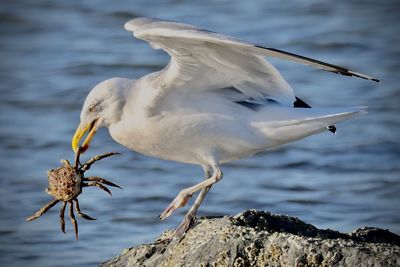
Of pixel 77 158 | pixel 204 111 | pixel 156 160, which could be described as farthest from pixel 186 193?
pixel 156 160

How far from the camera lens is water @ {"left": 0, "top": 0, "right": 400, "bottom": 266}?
29.1 feet

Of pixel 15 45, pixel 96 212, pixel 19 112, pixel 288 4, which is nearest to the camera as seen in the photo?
pixel 96 212

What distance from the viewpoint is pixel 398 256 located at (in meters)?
5.25

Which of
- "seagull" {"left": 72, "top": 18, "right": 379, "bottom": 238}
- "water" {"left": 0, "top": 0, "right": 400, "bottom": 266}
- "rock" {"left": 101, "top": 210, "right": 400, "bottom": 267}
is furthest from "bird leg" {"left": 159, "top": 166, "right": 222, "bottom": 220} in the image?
"water" {"left": 0, "top": 0, "right": 400, "bottom": 266}

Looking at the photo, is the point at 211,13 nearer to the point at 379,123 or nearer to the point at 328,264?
the point at 379,123

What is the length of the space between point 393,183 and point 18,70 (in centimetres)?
541

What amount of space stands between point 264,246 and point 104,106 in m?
1.72

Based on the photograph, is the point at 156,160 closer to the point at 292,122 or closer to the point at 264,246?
the point at 292,122

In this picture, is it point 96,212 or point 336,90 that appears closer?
point 96,212

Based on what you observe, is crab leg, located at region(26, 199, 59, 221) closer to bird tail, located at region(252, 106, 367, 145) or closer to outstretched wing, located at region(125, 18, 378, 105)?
outstretched wing, located at region(125, 18, 378, 105)

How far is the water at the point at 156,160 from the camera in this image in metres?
8.88

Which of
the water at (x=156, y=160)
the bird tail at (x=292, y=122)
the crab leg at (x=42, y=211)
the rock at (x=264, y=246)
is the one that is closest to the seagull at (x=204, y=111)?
the bird tail at (x=292, y=122)

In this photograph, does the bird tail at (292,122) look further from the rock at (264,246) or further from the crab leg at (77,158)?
the crab leg at (77,158)

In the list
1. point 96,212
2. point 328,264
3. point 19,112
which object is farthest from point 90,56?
point 328,264
